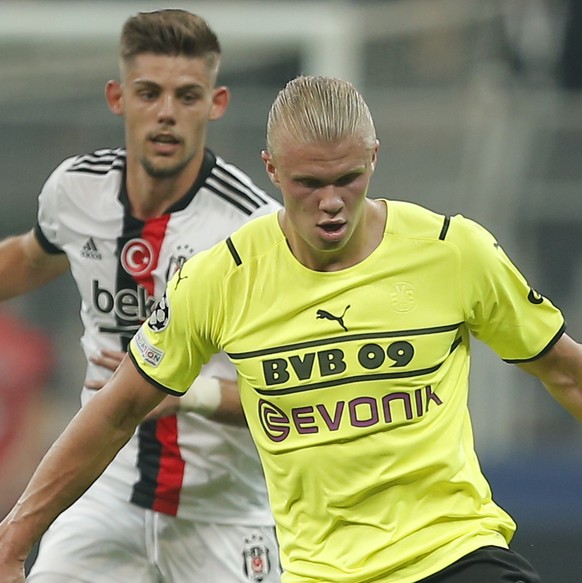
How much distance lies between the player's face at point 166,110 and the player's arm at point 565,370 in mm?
1571

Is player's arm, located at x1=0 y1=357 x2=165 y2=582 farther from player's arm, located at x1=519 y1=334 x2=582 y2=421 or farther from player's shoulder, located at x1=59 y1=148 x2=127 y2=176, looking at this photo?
player's shoulder, located at x1=59 y1=148 x2=127 y2=176

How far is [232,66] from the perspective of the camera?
11.2 meters

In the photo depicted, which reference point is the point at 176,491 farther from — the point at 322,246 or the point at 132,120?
the point at 322,246

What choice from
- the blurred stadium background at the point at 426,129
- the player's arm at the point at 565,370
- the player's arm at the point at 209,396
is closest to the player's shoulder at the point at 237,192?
Result: the player's arm at the point at 209,396

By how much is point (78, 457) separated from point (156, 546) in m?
1.12

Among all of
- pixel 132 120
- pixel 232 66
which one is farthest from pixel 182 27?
pixel 232 66

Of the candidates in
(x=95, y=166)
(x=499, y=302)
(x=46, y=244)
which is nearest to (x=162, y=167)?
(x=95, y=166)

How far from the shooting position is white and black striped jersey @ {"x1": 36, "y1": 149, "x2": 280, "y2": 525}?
16.9 ft

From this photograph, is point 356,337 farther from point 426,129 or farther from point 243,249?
point 426,129

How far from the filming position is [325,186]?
3822 millimetres

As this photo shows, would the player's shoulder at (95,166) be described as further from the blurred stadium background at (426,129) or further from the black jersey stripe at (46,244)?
the blurred stadium background at (426,129)

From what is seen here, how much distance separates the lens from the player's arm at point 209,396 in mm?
4719

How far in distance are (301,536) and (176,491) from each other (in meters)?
1.23

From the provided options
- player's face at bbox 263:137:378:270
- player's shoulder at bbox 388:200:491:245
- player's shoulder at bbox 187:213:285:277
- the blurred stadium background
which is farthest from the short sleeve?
the blurred stadium background
